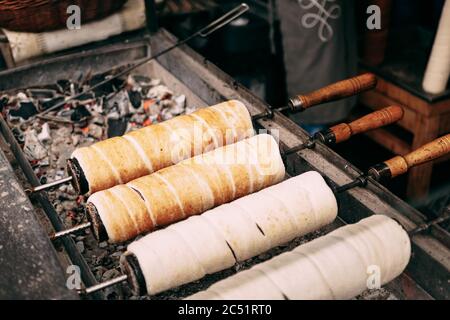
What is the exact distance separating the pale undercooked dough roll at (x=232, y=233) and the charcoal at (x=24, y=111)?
189 centimetres

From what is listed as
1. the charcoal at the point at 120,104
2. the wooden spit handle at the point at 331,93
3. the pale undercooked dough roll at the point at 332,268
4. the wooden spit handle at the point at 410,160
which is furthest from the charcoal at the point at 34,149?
the wooden spit handle at the point at 410,160

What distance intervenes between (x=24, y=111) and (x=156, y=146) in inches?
56.6

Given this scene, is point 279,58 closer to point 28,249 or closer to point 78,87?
point 78,87

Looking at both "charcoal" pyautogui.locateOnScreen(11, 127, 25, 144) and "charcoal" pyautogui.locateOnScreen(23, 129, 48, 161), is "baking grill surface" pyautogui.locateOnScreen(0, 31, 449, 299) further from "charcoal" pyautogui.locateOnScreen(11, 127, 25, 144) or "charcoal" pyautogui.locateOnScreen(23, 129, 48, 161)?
"charcoal" pyautogui.locateOnScreen(11, 127, 25, 144)

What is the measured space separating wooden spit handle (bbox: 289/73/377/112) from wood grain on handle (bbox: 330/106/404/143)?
21 centimetres

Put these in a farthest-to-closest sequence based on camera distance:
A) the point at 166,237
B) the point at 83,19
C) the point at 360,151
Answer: the point at 360,151 → the point at 83,19 → the point at 166,237

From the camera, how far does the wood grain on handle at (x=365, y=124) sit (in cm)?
256

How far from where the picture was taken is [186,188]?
2.33 metres

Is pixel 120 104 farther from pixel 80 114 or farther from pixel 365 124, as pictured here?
pixel 365 124

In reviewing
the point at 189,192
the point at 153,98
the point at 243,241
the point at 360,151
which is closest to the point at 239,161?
the point at 189,192

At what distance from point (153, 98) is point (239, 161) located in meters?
1.53

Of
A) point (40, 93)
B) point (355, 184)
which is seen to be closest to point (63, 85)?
point (40, 93)

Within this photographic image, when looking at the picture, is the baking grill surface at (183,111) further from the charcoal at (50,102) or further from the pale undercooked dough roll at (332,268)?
the charcoal at (50,102)

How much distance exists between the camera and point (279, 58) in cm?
536
